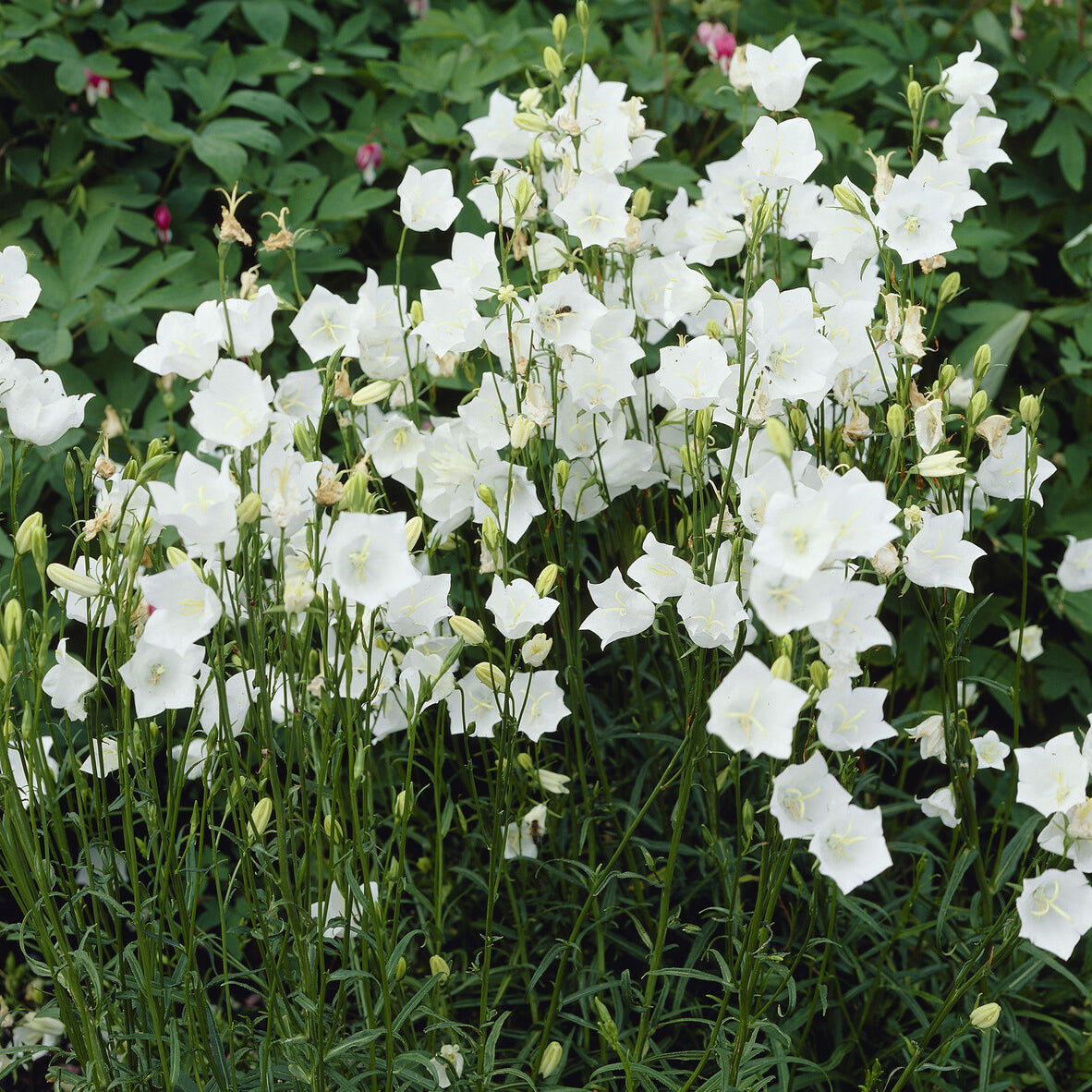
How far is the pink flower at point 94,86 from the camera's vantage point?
8.67 ft

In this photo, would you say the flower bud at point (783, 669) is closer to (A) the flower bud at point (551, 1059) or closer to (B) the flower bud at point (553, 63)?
(A) the flower bud at point (551, 1059)

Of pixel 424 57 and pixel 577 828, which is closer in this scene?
pixel 577 828

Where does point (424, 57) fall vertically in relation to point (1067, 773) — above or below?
above

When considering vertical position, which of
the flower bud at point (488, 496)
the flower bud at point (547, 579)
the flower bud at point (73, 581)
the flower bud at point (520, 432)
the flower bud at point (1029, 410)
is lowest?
the flower bud at point (73, 581)

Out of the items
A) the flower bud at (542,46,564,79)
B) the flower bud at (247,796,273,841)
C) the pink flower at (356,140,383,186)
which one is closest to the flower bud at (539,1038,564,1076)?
the flower bud at (247,796,273,841)

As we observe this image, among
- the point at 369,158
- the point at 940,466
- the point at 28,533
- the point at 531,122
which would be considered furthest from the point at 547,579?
the point at 369,158

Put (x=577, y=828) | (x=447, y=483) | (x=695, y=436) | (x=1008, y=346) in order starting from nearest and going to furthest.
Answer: (x=695, y=436) < (x=447, y=483) < (x=577, y=828) < (x=1008, y=346)

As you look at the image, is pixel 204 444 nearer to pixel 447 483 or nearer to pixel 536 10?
pixel 447 483

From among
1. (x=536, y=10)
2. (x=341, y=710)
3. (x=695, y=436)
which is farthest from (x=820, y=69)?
(x=341, y=710)

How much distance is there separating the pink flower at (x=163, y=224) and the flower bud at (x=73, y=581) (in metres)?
1.48

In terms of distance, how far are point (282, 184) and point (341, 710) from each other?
1712mm

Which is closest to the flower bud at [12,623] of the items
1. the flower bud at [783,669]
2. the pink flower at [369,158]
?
the flower bud at [783,669]

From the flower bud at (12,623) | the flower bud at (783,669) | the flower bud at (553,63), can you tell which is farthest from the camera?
the flower bud at (553,63)

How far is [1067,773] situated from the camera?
54.5 inches
